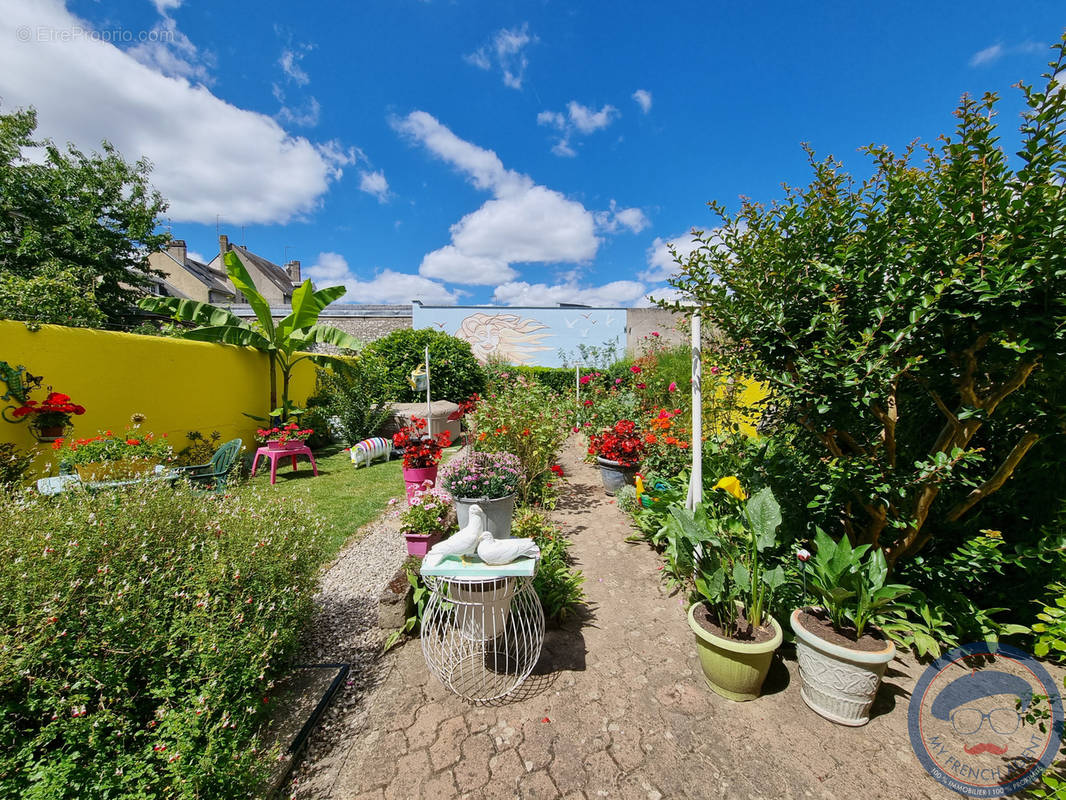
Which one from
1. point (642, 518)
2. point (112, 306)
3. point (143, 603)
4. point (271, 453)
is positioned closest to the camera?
point (143, 603)

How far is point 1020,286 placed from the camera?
1.68 m

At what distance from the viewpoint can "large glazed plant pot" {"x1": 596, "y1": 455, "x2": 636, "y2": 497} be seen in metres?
5.93

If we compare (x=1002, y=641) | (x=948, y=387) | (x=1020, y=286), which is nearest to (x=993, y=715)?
(x=1002, y=641)

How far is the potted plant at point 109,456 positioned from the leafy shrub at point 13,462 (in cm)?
27

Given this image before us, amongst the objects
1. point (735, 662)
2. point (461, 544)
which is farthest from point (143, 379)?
point (735, 662)

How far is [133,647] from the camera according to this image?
1688 mm

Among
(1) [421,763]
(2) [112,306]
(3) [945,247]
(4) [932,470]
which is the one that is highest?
(2) [112,306]

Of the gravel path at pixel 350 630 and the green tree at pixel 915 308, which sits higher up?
the green tree at pixel 915 308

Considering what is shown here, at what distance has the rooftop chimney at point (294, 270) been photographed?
32.7 m

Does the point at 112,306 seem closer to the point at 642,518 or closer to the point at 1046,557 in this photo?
the point at 642,518

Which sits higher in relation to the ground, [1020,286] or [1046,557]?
[1020,286]

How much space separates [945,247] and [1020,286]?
0.35 m

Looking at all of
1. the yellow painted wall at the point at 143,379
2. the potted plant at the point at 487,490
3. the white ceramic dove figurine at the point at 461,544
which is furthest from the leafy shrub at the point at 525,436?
the yellow painted wall at the point at 143,379

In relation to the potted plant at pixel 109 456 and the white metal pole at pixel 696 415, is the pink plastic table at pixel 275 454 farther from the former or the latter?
the white metal pole at pixel 696 415
